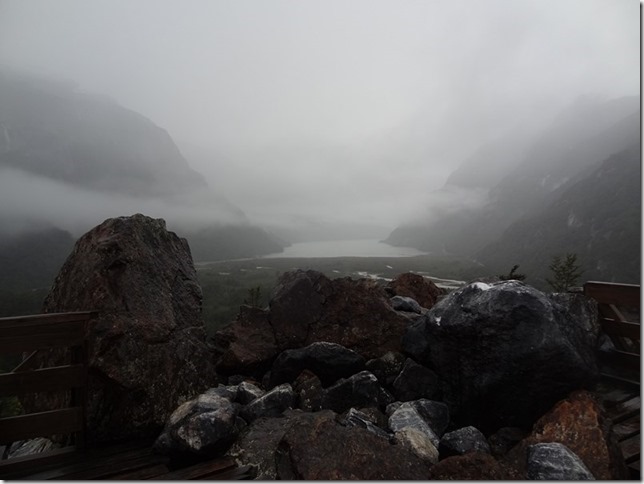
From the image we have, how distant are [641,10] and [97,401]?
1350 cm

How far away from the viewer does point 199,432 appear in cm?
624

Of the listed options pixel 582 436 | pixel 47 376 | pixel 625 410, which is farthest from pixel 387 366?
pixel 47 376

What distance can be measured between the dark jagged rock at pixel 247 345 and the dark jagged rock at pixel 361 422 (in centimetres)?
362

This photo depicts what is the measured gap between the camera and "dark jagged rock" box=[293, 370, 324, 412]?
25.7 feet

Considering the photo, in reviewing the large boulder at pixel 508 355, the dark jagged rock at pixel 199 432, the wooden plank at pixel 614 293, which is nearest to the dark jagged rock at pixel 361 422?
the large boulder at pixel 508 355

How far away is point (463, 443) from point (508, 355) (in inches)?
67.4

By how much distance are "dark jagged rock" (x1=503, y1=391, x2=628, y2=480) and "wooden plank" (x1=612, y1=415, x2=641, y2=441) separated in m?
0.89

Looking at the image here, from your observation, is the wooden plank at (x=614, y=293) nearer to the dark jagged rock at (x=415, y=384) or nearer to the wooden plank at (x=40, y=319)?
the dark jagged rock at (x=415, y=384)

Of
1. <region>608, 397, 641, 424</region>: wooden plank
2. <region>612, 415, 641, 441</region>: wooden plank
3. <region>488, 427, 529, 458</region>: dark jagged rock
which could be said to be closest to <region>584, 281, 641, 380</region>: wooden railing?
<region>608, 397, 641, 424</region>: wooden plank

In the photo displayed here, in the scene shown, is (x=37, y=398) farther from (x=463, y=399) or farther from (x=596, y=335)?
(x=596, y=335)

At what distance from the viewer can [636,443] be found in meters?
6.33

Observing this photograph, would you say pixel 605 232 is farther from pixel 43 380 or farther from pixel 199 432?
pixel 43 380

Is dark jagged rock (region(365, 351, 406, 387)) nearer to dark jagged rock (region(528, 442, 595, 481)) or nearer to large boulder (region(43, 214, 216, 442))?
dark jagged rock (region(528, 442, 595, 481))

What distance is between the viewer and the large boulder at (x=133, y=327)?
706 centimetres
